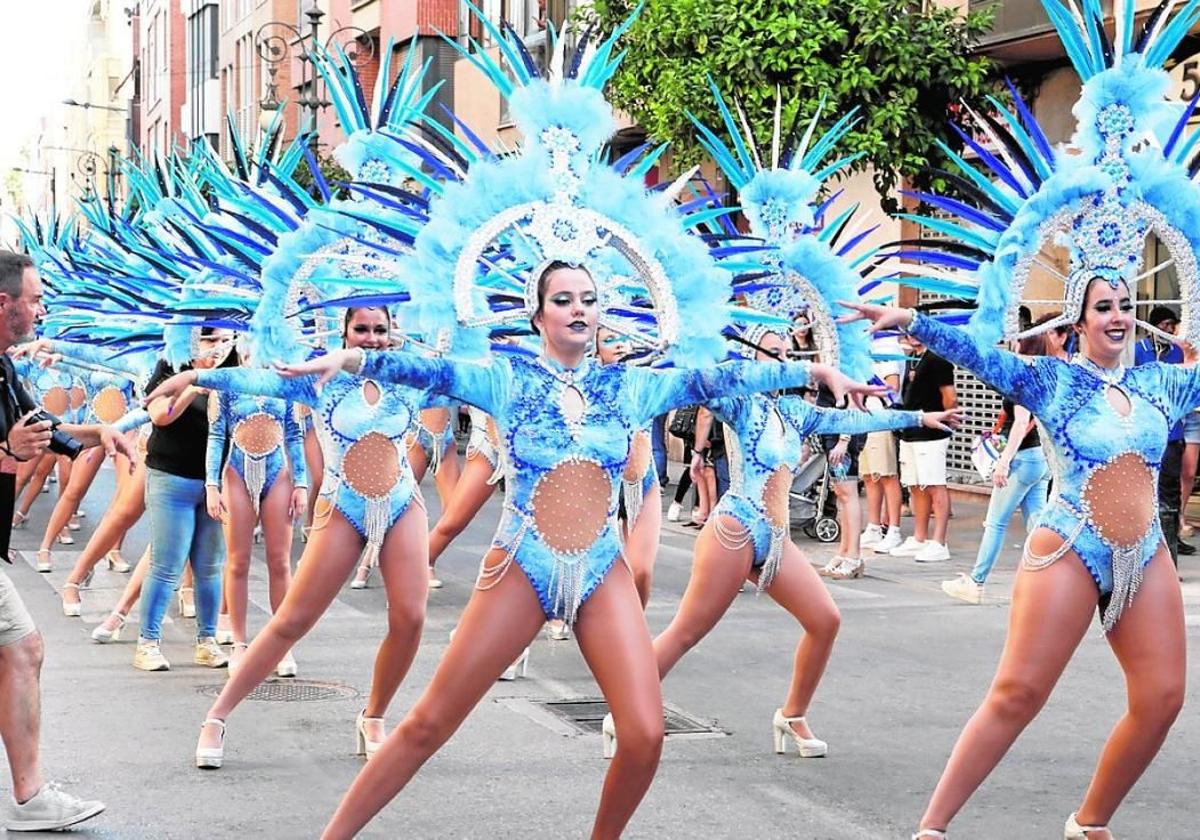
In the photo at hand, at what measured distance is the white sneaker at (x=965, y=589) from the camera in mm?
11711

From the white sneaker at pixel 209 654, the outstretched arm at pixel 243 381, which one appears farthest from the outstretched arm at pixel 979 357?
the white sneaker at pixel 209 654

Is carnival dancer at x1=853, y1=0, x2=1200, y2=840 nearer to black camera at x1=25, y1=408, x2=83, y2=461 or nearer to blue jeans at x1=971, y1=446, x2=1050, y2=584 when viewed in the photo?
black camera at x1=25, y1=408, x2=83, y2=461

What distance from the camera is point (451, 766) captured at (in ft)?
22.7

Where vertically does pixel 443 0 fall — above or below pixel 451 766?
above

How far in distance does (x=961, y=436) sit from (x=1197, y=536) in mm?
4225

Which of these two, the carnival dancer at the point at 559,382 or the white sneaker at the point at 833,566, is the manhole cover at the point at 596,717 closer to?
the carnival dancer at the point at 559,382

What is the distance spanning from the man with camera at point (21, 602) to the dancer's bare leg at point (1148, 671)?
3.11 meters

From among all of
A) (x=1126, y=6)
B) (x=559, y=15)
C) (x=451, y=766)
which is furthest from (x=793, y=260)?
(x=559, y=15)

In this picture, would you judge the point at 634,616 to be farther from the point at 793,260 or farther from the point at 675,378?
the point at 793,260

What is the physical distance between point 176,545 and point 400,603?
2.25 metres

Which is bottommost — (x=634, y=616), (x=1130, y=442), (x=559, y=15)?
(x=634, y=616)

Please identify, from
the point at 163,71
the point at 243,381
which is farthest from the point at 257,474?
the point at 163,71

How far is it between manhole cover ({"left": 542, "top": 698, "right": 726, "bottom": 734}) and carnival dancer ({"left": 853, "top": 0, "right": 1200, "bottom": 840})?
83.2 inches

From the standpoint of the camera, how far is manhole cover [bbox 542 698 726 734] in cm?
762
